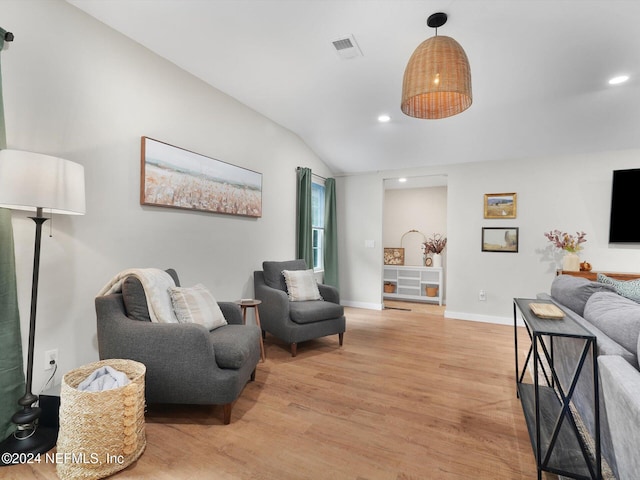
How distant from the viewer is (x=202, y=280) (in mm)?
3035

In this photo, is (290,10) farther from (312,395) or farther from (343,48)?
(312,395)

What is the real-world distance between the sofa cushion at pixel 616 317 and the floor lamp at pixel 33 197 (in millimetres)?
2716

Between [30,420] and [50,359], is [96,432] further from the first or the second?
[50,359]

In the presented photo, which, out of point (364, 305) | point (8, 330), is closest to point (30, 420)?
point (8, 330)

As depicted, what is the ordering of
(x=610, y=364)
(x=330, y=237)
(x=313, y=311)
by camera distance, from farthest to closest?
(x=330, y=237) → (x=313, y=311) → (x=610, y=364)

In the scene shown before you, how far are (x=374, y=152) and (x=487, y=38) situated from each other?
234 centimetres

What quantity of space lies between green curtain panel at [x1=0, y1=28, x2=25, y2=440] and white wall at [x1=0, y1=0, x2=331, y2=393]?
0.32ft

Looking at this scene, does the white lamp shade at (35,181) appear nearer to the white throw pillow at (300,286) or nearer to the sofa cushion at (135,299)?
the sofa cushion at (135,299)

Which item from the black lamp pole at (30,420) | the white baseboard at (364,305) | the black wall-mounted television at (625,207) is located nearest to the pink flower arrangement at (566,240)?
the black wall-mounted television at (625,207)

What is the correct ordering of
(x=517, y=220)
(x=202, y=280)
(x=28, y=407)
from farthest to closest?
(x=517, y=220), (x=202, y=280), (x=28, y=407)

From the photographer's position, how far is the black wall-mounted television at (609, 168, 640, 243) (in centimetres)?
385

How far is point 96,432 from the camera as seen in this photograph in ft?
4.91

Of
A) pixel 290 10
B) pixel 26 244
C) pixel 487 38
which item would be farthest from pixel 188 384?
pixel 487 38

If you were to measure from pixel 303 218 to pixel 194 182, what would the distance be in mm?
1828
